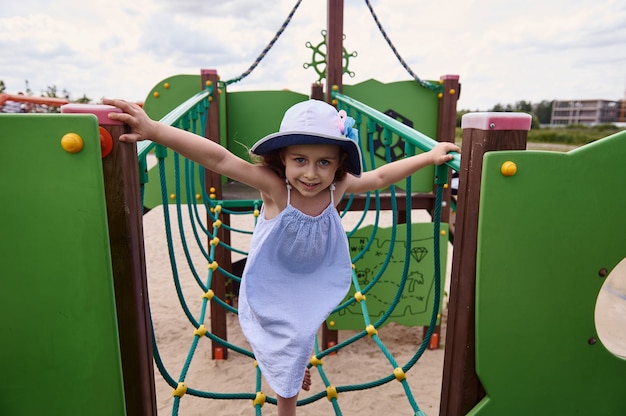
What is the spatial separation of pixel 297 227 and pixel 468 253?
0.52 meters

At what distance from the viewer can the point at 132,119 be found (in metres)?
0.86

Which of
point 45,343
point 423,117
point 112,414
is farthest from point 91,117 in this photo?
point 423,117

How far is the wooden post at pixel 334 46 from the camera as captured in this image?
2.93 metres

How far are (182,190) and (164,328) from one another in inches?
52.1

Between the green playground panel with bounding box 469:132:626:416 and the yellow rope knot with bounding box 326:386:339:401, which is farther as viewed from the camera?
the yellow rope knot with bounding box 326:386:339:401

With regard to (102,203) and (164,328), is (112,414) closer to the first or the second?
(102,203)

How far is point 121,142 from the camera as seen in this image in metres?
0.84

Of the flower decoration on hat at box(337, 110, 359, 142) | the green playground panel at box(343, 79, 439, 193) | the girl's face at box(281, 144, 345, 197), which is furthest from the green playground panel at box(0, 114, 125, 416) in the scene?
the green playground panel at box(343, 79, 439, 193)

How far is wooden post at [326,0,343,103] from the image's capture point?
2930mm

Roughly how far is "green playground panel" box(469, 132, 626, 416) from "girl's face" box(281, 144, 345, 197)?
1.47 ft

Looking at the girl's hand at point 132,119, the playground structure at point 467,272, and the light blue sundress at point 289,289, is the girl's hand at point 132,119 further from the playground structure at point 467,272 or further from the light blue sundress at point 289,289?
the light blue sundress at point 289,289

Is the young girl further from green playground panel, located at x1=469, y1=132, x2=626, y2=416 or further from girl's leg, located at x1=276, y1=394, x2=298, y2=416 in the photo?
green playground panel, located at x1=469, y1=132, x2=626, y2=416

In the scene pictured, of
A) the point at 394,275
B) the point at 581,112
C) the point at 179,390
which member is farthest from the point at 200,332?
the point at 581,112

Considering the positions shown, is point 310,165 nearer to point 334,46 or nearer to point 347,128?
point 347,128
